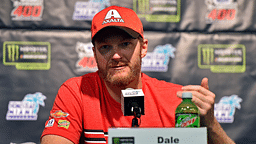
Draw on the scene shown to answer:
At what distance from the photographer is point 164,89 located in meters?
1.61

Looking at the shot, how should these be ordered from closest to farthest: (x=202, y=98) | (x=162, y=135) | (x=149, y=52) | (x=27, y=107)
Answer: (x=162, y=135) → (x=202, y=98) → (x=27, y=107) → (x=149, y=52)

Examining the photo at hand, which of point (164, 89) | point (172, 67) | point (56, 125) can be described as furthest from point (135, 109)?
point (172, 67)

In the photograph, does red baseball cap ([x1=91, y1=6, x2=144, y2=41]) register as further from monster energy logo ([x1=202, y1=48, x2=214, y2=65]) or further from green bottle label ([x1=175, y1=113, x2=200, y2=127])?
monster energy logo ([x1=202, y1=48, x2=214, y2=65])

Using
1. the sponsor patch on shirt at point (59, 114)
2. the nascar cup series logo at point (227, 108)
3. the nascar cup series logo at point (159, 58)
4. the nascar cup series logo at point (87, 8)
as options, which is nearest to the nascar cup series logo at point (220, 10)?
the nascar cup series logo at point (159, 58)

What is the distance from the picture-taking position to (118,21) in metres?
1.33

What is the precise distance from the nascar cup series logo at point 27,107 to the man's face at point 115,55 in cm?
117

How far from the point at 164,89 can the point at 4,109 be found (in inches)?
60.0

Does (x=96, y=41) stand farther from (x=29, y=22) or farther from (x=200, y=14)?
(x=200, y=14)

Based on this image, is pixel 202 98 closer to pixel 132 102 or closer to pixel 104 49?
pixel 132 102

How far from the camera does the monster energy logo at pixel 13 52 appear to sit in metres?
2.29

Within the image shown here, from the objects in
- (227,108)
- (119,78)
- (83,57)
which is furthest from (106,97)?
(227,108)

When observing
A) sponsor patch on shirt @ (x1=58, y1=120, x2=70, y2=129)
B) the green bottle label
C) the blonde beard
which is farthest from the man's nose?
the green bottle label

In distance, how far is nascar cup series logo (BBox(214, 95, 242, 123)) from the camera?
2.35 m

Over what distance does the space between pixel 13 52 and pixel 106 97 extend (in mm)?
1300
